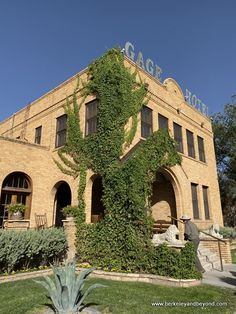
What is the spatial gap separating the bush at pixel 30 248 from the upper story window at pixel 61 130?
6118 mm

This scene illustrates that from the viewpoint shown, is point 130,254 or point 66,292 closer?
point 66,292

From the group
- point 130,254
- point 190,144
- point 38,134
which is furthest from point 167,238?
point 38,134

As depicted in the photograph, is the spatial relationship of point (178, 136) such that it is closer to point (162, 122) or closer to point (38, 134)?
point (162, 122)

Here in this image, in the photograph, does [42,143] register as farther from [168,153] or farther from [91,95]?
[168,153]

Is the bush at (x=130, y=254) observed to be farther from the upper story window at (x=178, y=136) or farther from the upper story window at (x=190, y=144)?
the upper story window at (x=190, y=144)

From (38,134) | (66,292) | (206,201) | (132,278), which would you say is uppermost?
(38,134)

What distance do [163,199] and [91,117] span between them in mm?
6787

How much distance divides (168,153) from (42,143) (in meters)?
8.63

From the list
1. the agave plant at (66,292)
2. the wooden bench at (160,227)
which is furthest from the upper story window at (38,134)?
the agave plant at (66,292)

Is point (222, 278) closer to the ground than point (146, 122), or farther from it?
closer to the ground

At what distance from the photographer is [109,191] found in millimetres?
10977

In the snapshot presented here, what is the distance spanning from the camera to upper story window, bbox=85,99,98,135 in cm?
1385

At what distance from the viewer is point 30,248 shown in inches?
378

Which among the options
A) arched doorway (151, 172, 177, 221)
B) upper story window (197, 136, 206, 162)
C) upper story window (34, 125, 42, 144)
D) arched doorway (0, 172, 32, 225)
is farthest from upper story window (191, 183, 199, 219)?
upper story window (34, 125, 42, 144)
